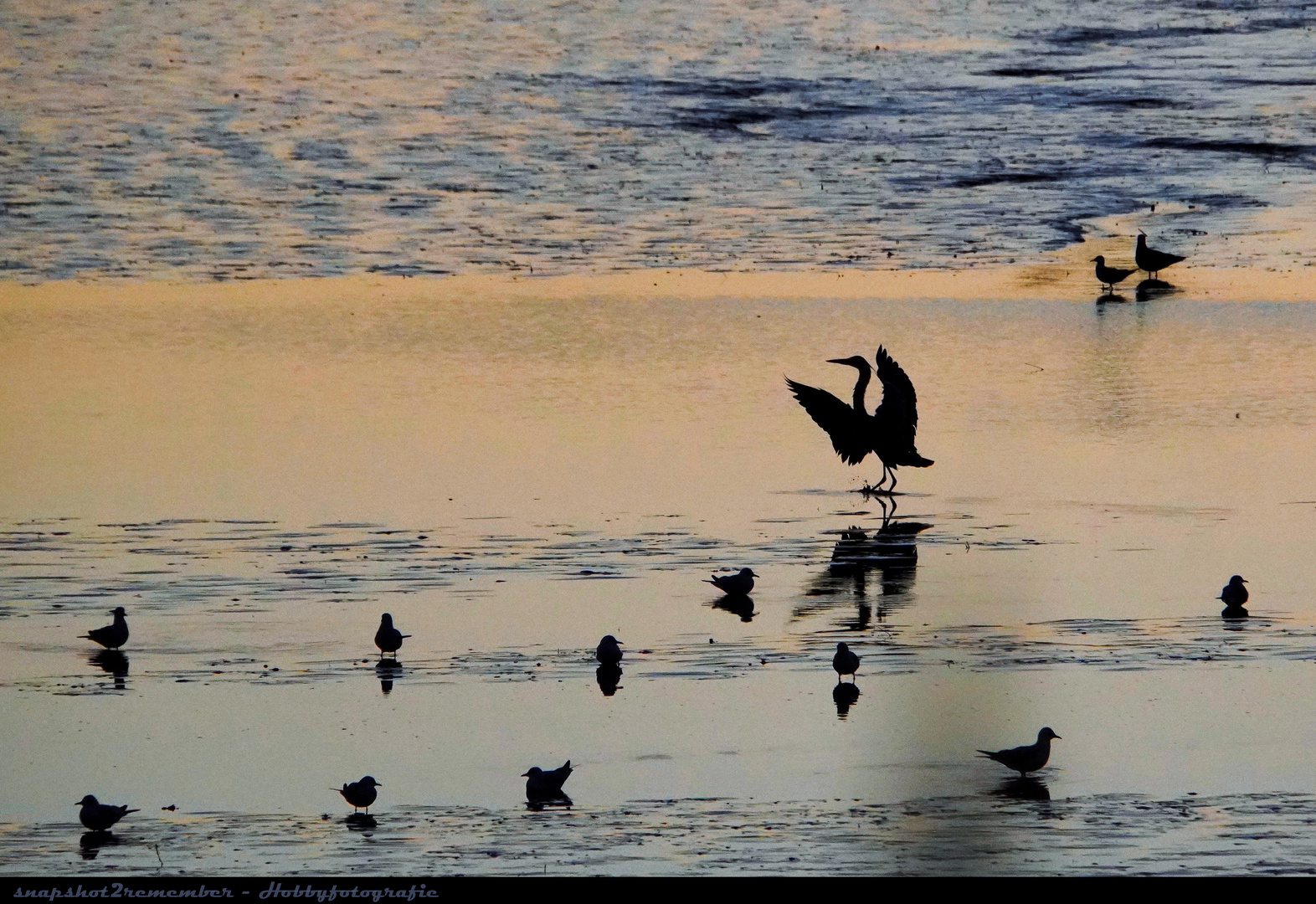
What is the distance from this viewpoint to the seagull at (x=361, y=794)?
306 inches

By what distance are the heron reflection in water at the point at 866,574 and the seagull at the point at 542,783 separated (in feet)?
9.77

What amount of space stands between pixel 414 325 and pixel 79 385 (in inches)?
127

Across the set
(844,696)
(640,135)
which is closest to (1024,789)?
(844,696)

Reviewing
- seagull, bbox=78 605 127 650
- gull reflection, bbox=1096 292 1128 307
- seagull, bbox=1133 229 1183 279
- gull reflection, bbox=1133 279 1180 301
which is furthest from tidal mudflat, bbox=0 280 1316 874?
seagull, bbox=1133 229 1183 279

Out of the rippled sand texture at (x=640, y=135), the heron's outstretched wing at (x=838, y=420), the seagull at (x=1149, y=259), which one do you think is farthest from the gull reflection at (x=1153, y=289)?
the heron's outstretched wing at (x=838, y=420)

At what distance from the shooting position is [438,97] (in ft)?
103

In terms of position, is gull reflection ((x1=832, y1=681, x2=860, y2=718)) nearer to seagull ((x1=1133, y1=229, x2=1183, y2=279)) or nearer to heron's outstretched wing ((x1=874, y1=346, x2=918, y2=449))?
heron's outstretched wing ((x1=874, y1=346, x2=918, y2=449))

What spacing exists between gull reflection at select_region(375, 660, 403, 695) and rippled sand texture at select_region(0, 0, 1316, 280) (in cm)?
1189

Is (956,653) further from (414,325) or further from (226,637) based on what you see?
(414,325)

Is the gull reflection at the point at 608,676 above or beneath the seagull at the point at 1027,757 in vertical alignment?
above

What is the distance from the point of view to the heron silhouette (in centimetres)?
1435

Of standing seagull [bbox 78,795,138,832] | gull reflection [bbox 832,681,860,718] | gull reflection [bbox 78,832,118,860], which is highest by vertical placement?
gull reflection [bbox 832,681,860,718]

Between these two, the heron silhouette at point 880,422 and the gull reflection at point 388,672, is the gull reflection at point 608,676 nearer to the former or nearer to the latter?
the gull reflection at point 388,672

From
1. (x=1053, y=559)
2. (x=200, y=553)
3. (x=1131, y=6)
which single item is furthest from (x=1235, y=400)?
(x=1131, y=6)
